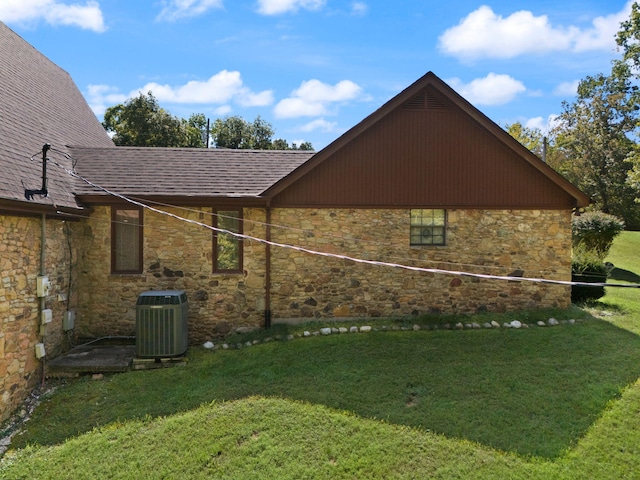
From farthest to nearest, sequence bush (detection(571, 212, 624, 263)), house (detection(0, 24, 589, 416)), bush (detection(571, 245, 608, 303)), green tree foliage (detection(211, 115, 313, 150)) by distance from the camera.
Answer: green tree foliage (detection(211, 115, 313, 150)) < bush (detection(571, 212, 624, 263)) < bush (detection(571, 245, 608, 303)) < house (detection(0, 24, 589, 416))

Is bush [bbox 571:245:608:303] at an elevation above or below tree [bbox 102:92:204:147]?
below

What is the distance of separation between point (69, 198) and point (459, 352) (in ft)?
28.7

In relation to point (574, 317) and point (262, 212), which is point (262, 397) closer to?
point (262, 212)

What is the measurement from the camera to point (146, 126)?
2786 centimetres

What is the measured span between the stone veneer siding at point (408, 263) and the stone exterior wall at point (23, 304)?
4.55 metres

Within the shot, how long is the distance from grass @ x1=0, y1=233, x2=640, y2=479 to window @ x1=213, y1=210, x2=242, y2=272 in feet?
7.28

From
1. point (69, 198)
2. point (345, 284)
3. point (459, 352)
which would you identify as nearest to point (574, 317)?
point (459, 352)

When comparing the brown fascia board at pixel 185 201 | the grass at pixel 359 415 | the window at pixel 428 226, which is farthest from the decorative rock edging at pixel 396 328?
the brown fascia board at pixel 185 201

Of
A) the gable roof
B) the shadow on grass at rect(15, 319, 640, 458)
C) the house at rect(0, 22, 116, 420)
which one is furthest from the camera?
the gable roof

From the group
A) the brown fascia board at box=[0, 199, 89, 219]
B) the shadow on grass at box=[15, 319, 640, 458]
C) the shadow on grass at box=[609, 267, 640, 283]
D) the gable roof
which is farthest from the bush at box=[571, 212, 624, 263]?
the gable roof

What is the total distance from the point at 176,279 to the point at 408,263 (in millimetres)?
5586

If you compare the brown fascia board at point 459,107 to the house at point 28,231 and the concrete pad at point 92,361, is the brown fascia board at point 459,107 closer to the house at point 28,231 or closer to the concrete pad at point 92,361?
the house at point 28,231

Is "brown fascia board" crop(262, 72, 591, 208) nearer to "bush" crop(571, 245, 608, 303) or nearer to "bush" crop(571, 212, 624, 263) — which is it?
"bush" crop(571, 245, 608, 303)

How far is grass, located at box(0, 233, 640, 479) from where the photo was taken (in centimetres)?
516
